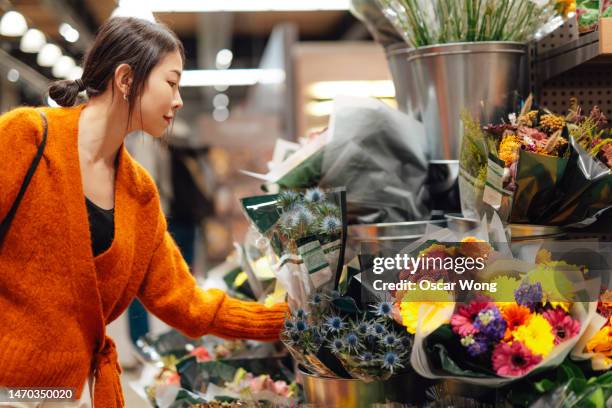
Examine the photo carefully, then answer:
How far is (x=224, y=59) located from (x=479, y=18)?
1046 centimetres

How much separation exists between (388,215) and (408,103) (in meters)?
0.51

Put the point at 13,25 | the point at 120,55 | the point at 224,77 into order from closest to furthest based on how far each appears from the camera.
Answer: the point at 120,55 → the point at 13,25 → the point at 224,77

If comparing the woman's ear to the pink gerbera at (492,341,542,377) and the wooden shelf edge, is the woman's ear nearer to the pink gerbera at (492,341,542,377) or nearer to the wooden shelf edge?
the pink gerbera at (492,341,542,377)

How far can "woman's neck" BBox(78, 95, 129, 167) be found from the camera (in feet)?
5.88

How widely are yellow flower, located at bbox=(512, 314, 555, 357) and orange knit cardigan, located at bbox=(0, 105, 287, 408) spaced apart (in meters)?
0.89

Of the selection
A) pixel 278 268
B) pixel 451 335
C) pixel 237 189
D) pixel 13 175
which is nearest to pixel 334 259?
pixel 278 268

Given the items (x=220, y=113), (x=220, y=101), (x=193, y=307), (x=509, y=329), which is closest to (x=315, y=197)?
(x=193, y=307)

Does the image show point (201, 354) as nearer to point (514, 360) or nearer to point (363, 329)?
point (363, 329)

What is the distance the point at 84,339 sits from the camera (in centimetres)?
177

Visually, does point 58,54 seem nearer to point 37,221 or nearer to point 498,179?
point 37,221

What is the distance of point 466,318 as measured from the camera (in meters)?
1.52

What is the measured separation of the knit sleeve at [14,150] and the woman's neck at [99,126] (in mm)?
124

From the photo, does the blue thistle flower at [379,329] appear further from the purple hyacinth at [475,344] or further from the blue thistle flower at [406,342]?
the purple hyacinth at [475,344]

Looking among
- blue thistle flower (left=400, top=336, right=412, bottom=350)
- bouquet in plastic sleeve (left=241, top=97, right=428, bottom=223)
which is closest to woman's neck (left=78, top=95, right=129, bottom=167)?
bouquet in plastic sleeve (left=241, top=97, right=428, bottom=223)
